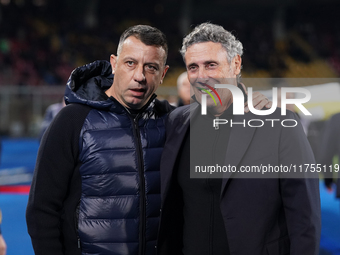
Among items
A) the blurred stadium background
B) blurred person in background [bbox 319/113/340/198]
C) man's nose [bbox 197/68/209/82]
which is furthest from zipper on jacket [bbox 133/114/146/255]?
the blurred stadium background

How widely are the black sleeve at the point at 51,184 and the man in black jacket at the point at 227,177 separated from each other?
46 centimetres

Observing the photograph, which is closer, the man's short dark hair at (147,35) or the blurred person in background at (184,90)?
the man's short dark hair at (147,35)

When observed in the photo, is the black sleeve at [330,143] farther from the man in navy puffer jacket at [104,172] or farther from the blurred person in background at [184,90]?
the man in navy puffer jacket at [104,172]

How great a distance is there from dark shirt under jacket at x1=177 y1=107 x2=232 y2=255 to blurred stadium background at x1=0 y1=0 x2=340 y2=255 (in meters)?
9.25

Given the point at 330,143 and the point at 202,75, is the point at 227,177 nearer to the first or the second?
the point at 202,75

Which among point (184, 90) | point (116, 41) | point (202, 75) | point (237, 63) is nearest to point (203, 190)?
point (202, 75)

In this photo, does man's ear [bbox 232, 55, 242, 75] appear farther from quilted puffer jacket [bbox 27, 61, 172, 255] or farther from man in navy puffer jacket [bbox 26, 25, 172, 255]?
quilted puffer jacket [bbox 27, 61, 172, 255]

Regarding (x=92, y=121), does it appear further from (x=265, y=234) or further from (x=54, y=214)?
(x=265, y=234)

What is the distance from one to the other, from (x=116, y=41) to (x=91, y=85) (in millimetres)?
17628

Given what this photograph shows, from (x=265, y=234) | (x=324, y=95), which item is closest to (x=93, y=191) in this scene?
(x=265, y=234)

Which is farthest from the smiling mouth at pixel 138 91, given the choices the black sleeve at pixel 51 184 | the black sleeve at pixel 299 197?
the black sleeve at pixel 299 197

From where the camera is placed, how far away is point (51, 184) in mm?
1807

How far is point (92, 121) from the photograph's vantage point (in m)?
1.88

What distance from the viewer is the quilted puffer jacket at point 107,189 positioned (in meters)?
1.83
